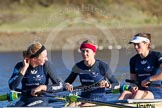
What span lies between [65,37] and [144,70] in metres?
30.8

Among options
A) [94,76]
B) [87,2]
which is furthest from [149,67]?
[87,2]

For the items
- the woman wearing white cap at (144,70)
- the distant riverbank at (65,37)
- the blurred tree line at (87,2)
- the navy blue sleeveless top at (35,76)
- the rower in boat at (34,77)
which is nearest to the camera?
the rower in boat at (34,77)

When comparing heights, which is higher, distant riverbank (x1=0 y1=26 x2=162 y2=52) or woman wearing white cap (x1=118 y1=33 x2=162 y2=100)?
distant riverbank (x1=0 y1=26 x2=162 y2=52)

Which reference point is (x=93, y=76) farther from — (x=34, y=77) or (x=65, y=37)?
(x=65, y=37)

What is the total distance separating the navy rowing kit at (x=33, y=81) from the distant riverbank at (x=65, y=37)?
27.5 metres

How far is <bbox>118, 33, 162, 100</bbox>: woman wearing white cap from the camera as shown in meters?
13.3

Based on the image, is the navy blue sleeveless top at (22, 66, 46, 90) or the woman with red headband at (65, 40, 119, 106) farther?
the woman with red headband at (65, 40, 119, 106)

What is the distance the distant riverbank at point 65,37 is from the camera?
4188cm

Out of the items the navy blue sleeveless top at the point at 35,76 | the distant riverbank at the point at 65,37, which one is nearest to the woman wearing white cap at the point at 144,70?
the navy blue sleeveless top at the point at 35,76

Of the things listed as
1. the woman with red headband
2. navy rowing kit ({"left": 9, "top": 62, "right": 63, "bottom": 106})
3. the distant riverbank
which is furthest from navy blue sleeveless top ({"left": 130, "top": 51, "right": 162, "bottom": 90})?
the distant riverbank

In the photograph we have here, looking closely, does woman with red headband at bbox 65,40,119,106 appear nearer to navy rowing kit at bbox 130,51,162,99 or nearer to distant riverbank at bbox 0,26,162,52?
navy rowing kit at bbox 130,51,162,99

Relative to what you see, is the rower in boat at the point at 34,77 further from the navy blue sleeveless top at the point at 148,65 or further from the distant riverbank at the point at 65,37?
the distant riverbank at the point at 65,37

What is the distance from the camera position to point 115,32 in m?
41.7

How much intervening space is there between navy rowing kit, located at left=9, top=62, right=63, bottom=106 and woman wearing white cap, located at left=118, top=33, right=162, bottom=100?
1.32 metres
